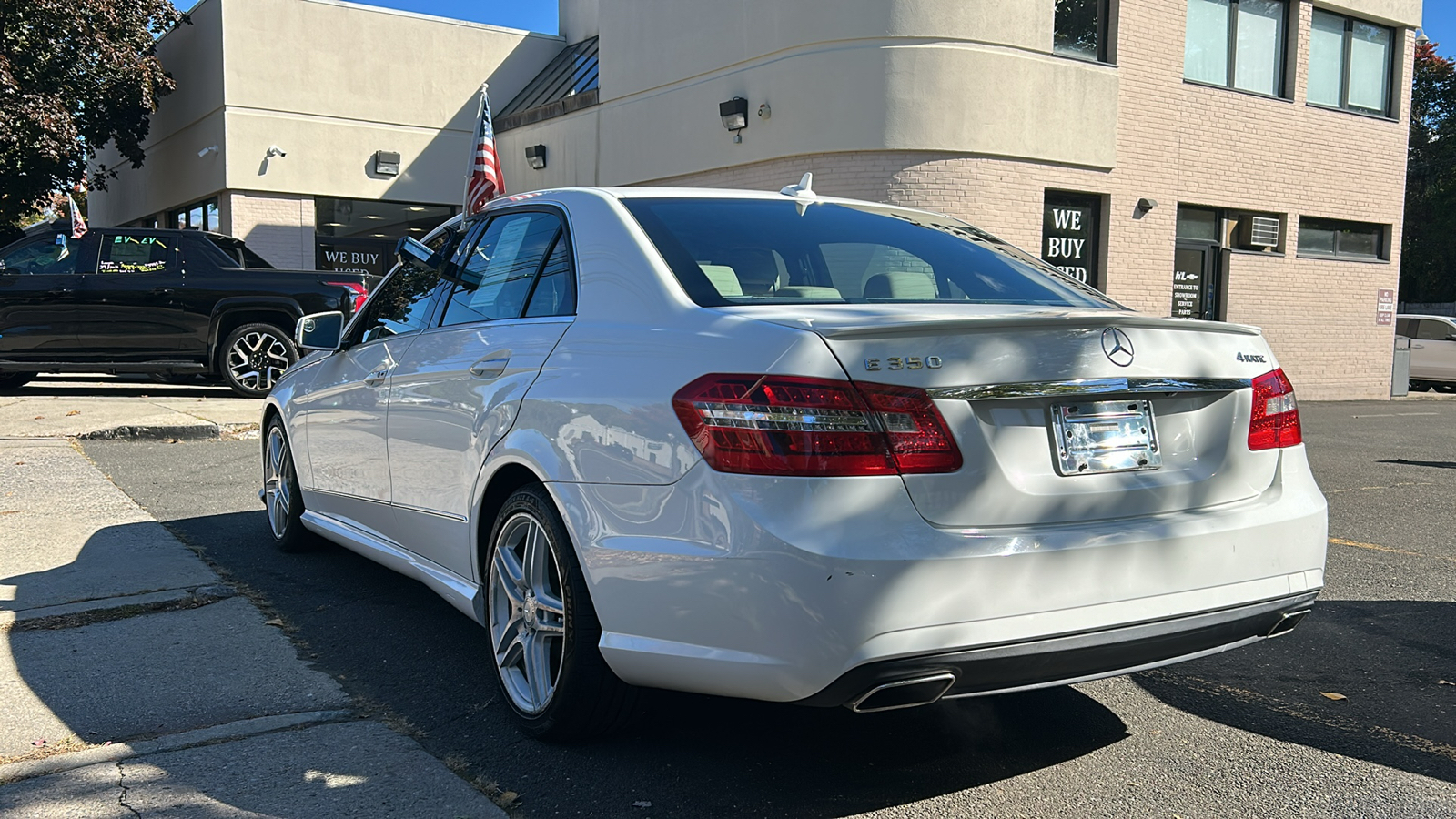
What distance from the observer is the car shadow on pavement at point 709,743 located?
2975 mm

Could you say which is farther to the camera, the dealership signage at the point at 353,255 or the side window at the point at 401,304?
the dealership signage at the point at 353,255

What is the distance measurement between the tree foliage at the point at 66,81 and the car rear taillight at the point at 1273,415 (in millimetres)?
21050

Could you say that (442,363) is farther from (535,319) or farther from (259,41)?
(259,41)

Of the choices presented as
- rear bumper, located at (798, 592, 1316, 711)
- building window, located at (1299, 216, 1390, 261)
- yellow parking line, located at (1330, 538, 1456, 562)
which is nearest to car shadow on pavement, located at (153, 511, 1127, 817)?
rear bumper, located at (798, 592, 1316, 711)

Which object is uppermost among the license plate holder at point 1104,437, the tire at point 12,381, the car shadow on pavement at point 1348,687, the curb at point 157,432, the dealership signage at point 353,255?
the dealership signage at point 353,255

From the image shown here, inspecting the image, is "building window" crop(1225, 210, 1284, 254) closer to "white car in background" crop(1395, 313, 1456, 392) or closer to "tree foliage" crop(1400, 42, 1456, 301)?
"white car in background" crop(1395, 313, 1456, 392)

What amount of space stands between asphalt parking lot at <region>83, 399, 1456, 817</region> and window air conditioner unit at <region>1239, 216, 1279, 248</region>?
12.7 m

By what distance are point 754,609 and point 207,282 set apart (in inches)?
465

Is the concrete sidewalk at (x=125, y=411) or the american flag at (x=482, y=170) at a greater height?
the american flag at (x=482, y=170)

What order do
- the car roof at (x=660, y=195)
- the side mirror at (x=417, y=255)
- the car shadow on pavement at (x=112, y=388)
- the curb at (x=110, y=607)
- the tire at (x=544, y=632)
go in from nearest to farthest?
the tire at (x=544, y=632) < the car roof at (x=660, y=195) < the curb at (x=110, y=607) < the side mirror at (x=417, y=255) < the car shadow on pavement at (x=112, y=388)

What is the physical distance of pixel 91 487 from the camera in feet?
24.2

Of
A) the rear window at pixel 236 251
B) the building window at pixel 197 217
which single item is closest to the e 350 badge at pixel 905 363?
the rear window at pixel 236 251

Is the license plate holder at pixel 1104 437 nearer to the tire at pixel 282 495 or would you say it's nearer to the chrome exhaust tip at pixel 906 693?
the chrome exhaust tip at pixel 906 693

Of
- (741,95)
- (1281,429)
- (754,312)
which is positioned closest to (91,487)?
(754,312)
